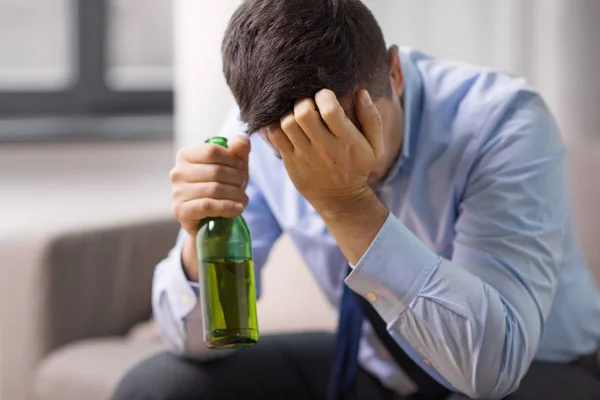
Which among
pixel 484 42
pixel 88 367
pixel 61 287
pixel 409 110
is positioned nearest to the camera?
pixel 409 110

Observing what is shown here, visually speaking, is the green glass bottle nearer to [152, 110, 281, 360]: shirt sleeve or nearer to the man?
the man

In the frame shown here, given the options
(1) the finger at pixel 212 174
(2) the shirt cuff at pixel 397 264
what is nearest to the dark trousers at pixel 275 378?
(2) the shirt cuff at pixel 397 264

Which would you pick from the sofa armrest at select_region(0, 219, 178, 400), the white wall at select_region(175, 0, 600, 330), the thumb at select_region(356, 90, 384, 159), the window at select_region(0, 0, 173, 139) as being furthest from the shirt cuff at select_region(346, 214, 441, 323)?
the window at select_region(0, 0, 173, 139)

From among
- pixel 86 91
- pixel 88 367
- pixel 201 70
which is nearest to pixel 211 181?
pixel 88 367

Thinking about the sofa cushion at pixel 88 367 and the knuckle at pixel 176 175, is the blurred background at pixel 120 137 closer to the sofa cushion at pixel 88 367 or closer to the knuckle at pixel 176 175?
the sofa cushion at pixel 88 367

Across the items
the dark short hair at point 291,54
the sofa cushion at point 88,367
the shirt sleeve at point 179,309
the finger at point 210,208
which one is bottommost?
the sofa cushion at point 88,367

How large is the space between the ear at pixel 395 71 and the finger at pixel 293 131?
23cm

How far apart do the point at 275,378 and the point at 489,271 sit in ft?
1.23

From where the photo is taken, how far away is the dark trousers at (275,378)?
1187mm

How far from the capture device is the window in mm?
2848

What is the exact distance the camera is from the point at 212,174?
1134 mm

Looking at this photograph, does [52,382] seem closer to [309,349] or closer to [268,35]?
[309,349]

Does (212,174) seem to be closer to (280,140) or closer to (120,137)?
(280,140)

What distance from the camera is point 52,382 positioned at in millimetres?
1745
